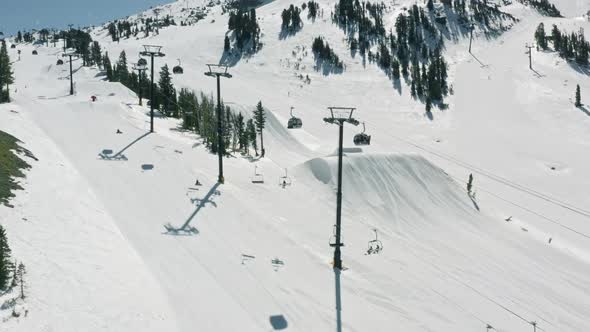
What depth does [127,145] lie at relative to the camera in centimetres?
3425

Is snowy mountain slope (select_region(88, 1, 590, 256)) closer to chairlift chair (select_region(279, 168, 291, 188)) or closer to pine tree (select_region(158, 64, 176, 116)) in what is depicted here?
pine tree (select_region(158, 64, 176, 116))

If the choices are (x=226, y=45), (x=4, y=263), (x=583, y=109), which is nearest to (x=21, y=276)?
(x=4, y=263)

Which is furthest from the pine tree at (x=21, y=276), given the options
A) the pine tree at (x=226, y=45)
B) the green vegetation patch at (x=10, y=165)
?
the pine tree at (x=226, y=45)

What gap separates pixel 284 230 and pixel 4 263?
13995 millimetres

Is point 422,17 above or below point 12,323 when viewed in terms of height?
above

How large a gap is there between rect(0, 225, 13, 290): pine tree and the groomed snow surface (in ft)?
1.97

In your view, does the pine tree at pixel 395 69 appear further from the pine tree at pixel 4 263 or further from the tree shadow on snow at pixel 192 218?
the pine tree at pixel 4 263

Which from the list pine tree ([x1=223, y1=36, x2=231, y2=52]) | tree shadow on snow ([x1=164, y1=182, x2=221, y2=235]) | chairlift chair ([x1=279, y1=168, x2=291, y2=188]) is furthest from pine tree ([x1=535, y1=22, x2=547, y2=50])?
tree shadow on snow ([x1=164, y1=182, x2=221, y2=235])

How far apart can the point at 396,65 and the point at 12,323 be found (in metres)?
94.3

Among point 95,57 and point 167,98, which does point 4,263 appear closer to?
point 167,98

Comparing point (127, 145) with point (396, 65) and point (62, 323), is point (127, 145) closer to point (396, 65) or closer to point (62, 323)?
point (62, 323)

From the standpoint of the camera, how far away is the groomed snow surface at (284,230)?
48.5 ft

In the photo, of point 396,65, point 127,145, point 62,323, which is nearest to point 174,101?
point 127,145

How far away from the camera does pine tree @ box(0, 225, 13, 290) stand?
38.9 feet
